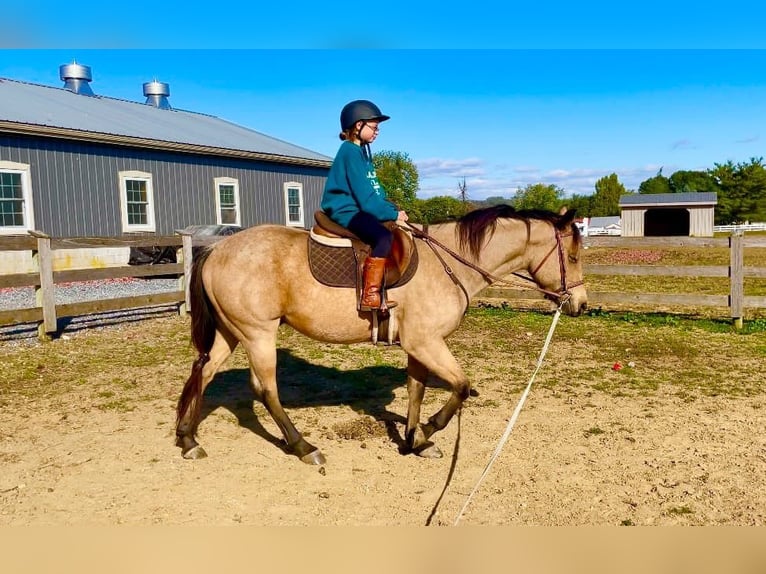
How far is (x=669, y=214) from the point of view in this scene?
189ft

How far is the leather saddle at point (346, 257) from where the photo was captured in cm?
496

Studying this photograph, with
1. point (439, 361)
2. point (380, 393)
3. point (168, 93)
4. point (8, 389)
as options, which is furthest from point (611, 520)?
point (168, 93)

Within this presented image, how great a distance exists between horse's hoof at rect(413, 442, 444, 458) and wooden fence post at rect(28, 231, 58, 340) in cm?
745

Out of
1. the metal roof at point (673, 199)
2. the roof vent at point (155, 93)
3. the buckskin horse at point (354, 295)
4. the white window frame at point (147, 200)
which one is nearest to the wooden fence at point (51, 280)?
the buckskin horse at point (354, 295)

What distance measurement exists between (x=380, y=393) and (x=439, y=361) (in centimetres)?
222

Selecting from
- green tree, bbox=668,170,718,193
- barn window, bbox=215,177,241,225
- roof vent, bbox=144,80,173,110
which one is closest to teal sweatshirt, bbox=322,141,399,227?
barn window, bbox=215,177,241,225

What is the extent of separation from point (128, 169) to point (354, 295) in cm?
1835

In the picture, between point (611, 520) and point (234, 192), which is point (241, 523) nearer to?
point (611, 520)

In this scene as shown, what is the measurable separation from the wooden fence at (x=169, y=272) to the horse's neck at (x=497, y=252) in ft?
18.0

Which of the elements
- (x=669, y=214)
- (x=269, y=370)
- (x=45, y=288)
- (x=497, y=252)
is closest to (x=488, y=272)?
(x=497, y=252)

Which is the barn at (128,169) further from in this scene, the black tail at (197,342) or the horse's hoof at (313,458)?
the horse's hoof at (313,458)

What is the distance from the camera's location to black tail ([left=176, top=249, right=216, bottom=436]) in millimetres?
5246

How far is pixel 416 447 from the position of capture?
16.9ft

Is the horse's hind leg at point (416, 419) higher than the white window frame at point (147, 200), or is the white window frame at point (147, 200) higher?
the white window frame at point (147, 200)
